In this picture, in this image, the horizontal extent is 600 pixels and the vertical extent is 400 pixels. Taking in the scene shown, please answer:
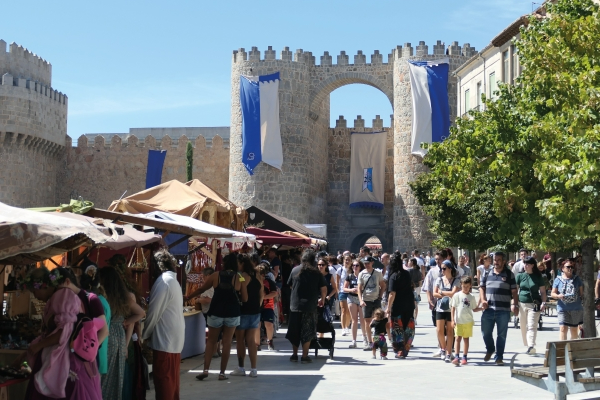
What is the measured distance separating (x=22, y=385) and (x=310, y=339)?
463 centimetres

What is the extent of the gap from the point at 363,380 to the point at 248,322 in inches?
55.1

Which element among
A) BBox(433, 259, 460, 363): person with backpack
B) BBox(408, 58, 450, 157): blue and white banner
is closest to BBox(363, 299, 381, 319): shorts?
BBox(433, 259, 460, 363): person with backpack

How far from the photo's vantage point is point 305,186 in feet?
128

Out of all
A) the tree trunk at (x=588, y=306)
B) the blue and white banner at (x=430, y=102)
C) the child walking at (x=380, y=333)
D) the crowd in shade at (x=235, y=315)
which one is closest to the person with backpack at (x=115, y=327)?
the crowd in shade at (x=235, y=315)

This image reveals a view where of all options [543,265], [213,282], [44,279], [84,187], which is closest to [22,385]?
[44,279]

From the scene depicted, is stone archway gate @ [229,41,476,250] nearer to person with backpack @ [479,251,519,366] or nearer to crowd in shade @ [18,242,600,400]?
crowd in shade @ [18,242,600,400]

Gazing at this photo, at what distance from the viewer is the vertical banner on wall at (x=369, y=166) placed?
41.4 m

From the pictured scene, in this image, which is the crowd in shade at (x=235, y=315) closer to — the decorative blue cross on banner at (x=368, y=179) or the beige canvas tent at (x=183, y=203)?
the beige canvas tent at (x=183, y=203)

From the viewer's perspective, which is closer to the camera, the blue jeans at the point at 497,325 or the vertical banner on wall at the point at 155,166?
the blue jeans at the point at 497,325

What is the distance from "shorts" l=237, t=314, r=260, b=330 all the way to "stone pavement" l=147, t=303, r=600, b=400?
0.53 m

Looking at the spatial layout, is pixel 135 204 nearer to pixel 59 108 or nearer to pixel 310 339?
pixel 310 339

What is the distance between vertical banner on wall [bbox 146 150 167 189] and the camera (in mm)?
40213

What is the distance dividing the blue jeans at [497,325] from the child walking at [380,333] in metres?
1.21

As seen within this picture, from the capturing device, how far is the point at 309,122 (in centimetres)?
3947
